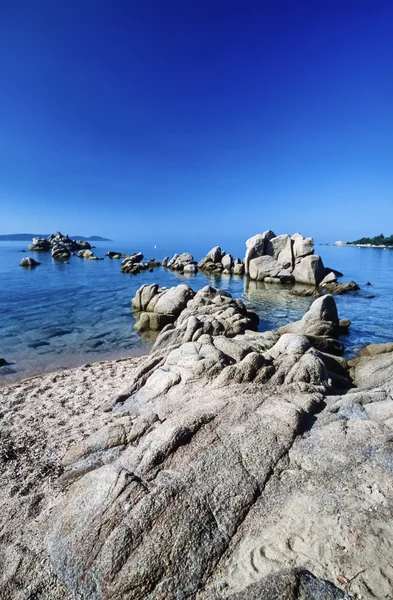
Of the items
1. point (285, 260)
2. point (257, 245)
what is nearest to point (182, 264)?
point (257, 245)

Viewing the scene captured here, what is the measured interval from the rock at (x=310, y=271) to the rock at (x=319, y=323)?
25.8 metres

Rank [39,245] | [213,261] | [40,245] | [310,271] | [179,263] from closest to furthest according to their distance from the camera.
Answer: [310,271]
[213,261]
[179,263]
[39,245]
[40,245]

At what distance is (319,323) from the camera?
2008 centimetres

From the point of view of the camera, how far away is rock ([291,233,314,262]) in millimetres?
49812

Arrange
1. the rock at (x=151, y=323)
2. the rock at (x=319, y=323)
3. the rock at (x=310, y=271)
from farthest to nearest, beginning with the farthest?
the rock at (x=310, y=271), the rock at (x=151, y=323), the rock at (x=319, y=323)

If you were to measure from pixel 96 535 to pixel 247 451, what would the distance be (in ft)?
10.2

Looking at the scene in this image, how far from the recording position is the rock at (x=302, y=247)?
4981 centimetres

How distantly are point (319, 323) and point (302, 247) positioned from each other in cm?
3351

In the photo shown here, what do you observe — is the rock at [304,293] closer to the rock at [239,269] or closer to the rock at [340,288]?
the rock at [340,288]

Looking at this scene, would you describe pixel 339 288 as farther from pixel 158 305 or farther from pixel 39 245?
pixel 39 245

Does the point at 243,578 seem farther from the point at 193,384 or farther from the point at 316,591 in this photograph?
the point at 193,384

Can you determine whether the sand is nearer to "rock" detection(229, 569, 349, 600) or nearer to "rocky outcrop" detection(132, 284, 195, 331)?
"rock" detection(229, 569, 349, 600)

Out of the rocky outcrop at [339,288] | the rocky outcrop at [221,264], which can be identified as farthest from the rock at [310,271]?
the rocky outcrop at [221,264]

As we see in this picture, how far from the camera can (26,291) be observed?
40375 millimetres
